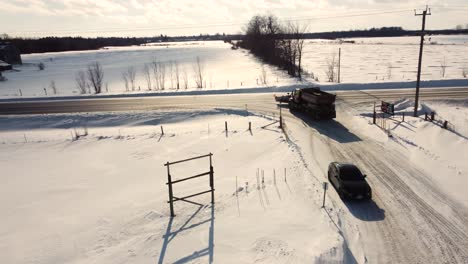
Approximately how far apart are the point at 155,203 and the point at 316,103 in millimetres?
16597

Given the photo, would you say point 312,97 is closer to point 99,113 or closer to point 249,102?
point 249,102

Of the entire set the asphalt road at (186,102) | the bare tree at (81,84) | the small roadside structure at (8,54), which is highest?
the small roadside structure at (8,54)

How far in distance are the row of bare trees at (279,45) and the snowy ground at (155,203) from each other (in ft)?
112

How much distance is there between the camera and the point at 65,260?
11.6m

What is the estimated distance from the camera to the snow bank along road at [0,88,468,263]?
11.7 metres

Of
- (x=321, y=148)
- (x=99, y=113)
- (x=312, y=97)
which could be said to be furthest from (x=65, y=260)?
(x=99, y=113)

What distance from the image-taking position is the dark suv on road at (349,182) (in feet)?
48.5

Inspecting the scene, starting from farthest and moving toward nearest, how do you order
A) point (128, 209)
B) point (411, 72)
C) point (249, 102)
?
point (411, 72)
point (249, 102)
point (128, 209)

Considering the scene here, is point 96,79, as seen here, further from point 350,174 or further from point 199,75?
point 350,174

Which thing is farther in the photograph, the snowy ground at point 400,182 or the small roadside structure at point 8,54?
the small roadside structure at point 8,54

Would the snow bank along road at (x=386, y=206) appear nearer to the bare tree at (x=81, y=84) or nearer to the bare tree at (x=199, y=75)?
the bare tree at (x=199, y=75)

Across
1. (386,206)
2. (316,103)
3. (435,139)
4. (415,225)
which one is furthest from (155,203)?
(435,139)

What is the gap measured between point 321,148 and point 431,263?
1117 centimetres

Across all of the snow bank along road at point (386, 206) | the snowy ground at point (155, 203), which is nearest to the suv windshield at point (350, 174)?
the snow bank along road at point (386, 206)
